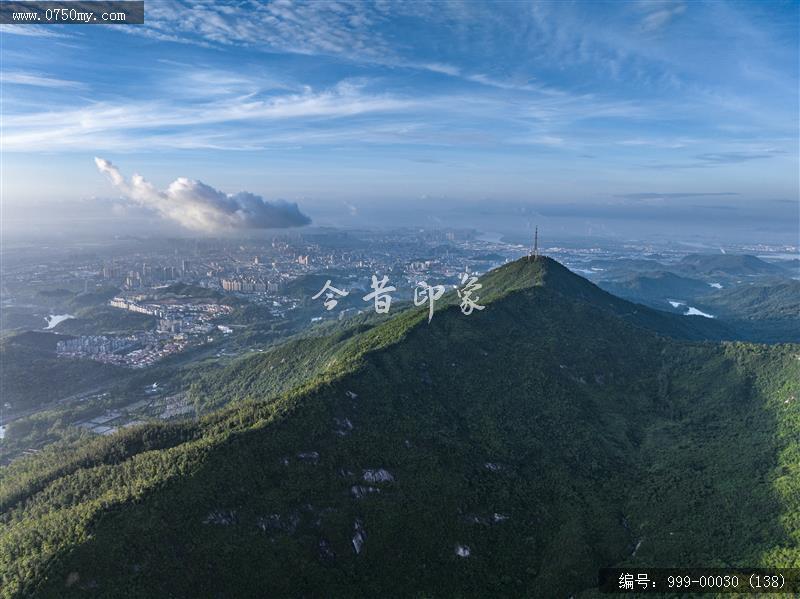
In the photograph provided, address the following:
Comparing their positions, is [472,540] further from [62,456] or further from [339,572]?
[62,456]

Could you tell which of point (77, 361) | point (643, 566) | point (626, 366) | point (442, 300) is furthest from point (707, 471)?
point (77, 361)

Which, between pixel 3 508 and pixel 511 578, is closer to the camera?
pixel 511 578

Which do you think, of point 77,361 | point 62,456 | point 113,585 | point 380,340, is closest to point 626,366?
point 380,340

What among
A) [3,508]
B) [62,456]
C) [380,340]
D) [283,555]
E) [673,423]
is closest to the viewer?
[283,555]

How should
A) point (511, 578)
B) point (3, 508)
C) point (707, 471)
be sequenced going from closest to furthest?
point (511, 578)
point (3, 508)
point (707, 471)

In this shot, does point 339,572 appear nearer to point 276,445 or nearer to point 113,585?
point 276,445

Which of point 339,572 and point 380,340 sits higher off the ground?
point 380,340

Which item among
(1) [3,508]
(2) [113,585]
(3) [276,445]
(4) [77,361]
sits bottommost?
(4) [77,361]
